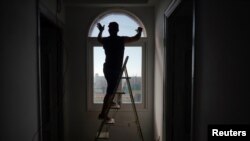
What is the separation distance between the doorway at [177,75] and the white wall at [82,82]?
1019 mm

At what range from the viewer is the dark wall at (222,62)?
124 cm

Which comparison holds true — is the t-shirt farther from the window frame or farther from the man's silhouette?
the window frame

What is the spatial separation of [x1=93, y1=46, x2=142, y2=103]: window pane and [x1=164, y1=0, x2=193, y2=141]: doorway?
3.64ft

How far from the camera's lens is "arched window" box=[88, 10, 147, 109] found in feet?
11.9

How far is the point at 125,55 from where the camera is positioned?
144 inches

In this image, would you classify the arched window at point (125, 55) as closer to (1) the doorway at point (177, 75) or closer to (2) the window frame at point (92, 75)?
(2) the window frame at point (92, 75)

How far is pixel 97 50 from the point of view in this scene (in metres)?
3.64

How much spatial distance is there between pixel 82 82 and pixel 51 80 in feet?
2.35

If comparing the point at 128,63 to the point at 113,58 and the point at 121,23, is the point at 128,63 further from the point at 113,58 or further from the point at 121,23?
the point at 121,23

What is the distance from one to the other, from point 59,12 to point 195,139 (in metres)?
2.57

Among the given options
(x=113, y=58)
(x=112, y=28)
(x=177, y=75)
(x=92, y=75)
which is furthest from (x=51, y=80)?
(x=177, y=75)

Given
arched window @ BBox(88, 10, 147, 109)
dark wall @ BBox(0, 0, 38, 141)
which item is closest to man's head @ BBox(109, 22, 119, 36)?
arched window @ BBox(88, 10, 147, 109)

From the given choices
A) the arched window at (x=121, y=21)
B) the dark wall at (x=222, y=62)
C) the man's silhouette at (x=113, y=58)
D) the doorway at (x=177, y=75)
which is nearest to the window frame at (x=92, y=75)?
the arched window at (x=121, y=21)

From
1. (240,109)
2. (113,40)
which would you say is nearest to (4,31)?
(240,109)
